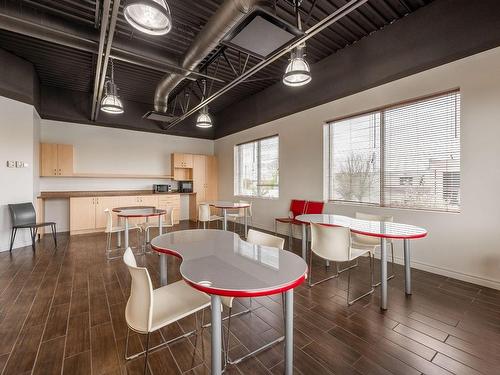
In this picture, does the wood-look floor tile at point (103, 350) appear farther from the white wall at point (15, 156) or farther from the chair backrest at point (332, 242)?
the white wall at point (15, 156)

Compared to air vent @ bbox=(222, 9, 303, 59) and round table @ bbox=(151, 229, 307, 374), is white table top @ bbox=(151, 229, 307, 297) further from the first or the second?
air vent @ bbox=(222, 9, 303, 59)

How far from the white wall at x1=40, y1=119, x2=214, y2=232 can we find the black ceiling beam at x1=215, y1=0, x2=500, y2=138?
4.54 meters

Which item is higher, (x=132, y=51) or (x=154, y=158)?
(x=132, y=51)

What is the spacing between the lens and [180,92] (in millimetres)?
6043

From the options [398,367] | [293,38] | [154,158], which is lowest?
[398,367]

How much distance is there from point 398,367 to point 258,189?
527cm

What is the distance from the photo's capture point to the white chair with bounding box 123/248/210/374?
137 centimetres

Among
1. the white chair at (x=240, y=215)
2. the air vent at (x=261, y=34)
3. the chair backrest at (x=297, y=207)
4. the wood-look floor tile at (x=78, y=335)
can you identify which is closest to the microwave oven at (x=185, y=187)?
the white chair at (x=240, y=215)

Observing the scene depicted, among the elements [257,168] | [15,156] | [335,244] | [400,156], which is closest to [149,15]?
[335,244]

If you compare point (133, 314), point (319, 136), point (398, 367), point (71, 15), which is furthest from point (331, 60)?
point (133, 314)

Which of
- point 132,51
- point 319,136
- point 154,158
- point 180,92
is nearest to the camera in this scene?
point 132,51

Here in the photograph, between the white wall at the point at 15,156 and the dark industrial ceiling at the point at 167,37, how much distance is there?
3.36 feet

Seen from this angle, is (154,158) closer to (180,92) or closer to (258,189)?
(180,92)

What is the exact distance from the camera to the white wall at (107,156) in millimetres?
6027
